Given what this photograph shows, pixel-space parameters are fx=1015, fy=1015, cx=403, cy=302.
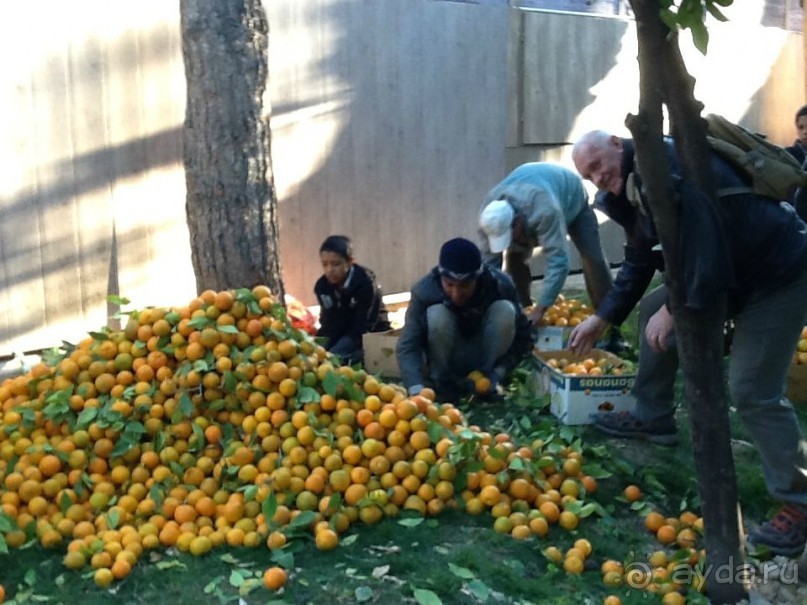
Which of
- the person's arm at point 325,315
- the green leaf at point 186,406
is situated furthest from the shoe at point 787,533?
the person's arm at point 325,315

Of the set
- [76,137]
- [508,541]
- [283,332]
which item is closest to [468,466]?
[508,541]

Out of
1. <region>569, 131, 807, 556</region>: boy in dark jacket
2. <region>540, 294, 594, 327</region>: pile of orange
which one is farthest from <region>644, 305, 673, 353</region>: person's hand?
<region>540, 294, 594, 327</region>: pile of orange

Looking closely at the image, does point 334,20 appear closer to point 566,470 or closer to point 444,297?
point 444,297

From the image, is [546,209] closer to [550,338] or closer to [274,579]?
[550,338]

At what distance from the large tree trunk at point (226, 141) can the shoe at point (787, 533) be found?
3344 mm

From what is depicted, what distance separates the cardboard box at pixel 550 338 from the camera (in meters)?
6.45

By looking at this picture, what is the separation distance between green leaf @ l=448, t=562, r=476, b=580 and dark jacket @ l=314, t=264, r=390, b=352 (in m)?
3.03

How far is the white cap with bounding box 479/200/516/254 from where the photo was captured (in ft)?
20.7

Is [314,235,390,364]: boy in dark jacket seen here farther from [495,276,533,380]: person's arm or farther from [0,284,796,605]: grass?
[0,284,796,605]: grass

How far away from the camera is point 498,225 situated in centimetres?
629

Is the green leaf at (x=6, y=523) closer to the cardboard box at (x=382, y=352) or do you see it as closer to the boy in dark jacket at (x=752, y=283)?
the boy in dark jacket at (x=752, y=283)

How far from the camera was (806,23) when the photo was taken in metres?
8.32

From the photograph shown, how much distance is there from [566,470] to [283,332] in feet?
4.59

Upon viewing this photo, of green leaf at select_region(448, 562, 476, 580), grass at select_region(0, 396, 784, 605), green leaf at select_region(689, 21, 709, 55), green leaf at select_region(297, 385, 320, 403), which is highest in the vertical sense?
green leaf at select_region(689, 21, 709, 55)
